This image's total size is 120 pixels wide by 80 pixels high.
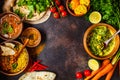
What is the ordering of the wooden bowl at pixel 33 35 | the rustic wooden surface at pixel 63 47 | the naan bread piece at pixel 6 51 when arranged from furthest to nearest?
the rustic wooden surface at pixel 63 47, the wooden bowl at pixel 33 35, the naan bread piece at pixel 6 51

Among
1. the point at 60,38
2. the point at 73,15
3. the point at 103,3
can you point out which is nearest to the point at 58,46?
the point at 60,38

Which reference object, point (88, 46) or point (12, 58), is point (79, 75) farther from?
point (12, 58)

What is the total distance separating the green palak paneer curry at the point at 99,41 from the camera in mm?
6039

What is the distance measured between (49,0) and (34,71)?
3.62ft

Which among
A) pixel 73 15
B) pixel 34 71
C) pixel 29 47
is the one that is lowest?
pixel 34 71

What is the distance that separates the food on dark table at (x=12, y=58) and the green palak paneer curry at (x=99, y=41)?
100 cm

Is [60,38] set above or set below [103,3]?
below


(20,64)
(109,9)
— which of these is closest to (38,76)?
(20,64)

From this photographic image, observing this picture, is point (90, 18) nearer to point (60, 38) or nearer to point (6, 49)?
point (60, 38)

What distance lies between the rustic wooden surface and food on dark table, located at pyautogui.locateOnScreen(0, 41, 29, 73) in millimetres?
222

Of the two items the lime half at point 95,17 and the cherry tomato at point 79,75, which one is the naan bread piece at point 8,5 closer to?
the lime half at point 95,17

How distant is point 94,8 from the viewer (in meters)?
6.15

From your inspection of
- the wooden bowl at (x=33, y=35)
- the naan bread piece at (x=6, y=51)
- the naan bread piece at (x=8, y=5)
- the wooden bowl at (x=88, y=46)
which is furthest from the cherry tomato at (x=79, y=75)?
the naan bread piece at (x=8, y=5)

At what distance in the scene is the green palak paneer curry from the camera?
19.8 feet
